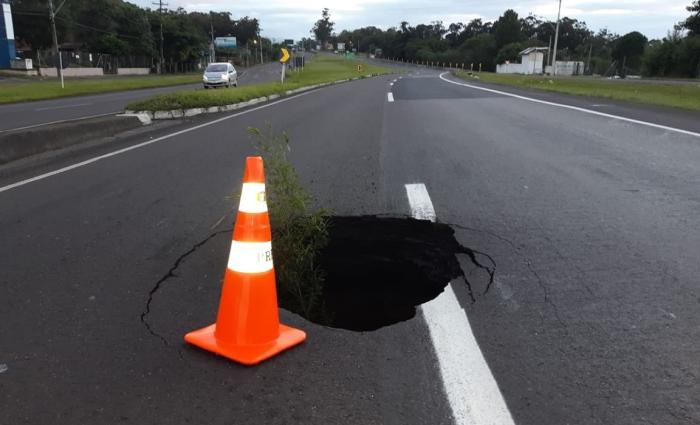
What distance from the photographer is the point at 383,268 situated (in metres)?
4.69

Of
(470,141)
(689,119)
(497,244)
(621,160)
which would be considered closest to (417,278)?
(497,244)

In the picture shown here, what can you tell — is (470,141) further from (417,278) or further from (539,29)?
(539,29)

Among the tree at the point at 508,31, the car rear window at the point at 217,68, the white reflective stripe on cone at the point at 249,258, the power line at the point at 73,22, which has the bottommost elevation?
the white reflective stripe on cone at the point at 249,258

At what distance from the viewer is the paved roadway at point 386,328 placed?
251cm

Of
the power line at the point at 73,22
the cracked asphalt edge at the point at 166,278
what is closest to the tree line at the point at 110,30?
the power line at the point at 73,22

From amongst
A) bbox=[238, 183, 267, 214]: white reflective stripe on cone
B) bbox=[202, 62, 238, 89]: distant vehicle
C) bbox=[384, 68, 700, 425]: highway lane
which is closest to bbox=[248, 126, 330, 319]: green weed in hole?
bbox=[238, 183, 267, 214]: white reflective stripe on cone

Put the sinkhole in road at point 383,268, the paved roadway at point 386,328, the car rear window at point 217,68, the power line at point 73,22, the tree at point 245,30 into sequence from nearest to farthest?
the paved roadway at point 386,328 → the sinkhole in road at point 383,268 → the car rear window at point 217,68 → the power line at point 73,22 → the tree at point 245,30

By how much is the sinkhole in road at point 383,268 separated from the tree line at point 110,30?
68997mm

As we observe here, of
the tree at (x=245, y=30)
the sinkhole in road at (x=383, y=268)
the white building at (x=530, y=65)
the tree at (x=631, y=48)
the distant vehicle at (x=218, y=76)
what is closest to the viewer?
the sinkhole in road at (x=383, y=268)

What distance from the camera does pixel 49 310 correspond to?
3.47m

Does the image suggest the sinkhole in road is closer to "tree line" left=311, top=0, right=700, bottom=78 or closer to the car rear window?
the car rear window

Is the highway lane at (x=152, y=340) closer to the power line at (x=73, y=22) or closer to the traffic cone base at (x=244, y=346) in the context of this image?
the traffic cone base at (x=244, y=346)

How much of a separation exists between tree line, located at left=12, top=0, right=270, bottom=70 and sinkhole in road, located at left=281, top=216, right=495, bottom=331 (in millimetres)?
68997

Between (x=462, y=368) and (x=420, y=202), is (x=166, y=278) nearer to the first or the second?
(x=462, y=368)
